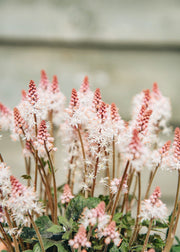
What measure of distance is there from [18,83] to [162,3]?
2.15 ft

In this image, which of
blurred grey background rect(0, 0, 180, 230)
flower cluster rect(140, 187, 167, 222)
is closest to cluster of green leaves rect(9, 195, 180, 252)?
flower cluster rect(140, 187, 167, 222)

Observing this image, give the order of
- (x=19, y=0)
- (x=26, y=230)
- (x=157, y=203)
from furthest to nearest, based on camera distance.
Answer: (x=19, y=0) < (x=26, y=230) < (x=157, y=203)

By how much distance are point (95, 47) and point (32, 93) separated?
2.24ft

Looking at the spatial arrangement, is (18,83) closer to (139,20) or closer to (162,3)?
(139,20)

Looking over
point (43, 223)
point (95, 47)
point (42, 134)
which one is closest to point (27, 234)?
point (43, 223)

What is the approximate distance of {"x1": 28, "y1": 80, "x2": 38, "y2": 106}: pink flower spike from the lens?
50 cm

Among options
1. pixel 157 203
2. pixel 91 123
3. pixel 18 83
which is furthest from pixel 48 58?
pixel 157 203

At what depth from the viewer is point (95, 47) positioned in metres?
1.12

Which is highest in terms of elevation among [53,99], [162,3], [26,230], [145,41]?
[162,3]

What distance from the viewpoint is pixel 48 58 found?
3.71ft

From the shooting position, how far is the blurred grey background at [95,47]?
108 centimetres

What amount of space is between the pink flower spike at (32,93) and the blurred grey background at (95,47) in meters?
0.64

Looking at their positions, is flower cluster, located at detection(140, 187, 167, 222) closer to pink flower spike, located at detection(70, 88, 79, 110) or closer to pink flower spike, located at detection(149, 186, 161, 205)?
pink flower spike, located at detection(149, 186, 161, 205)

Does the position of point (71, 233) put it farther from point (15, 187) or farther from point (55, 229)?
point (15, 187)
